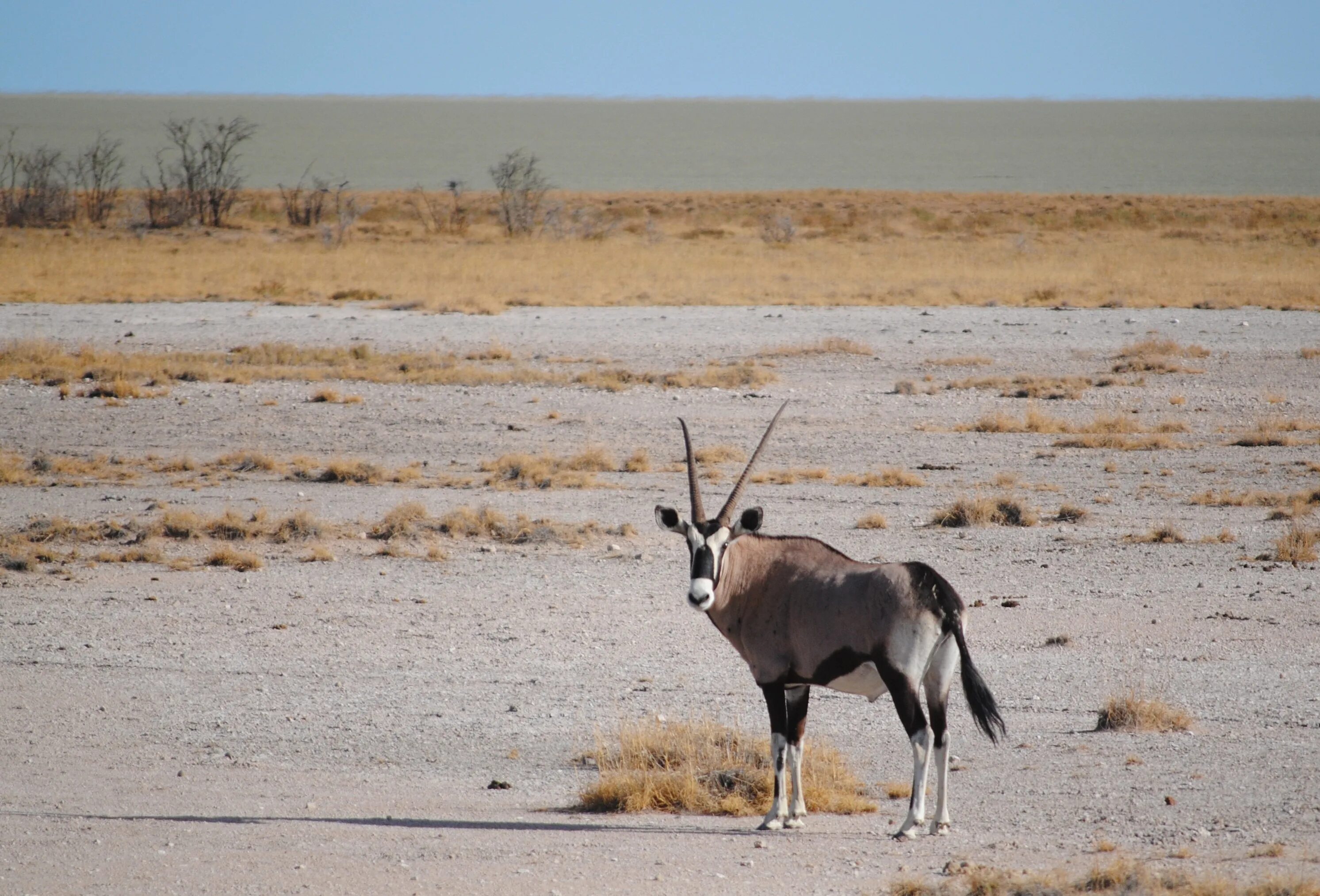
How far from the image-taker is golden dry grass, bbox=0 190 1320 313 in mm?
33781

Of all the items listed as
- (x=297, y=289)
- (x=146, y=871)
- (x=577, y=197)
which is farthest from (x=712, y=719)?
(x=577, y=197)

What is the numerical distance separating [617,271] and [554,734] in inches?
1292

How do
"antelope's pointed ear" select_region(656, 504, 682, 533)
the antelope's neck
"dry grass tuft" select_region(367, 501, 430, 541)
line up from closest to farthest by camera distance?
"antelope's pointed ear" select_region(656, 504, 682, 533), the antelope's neck, "dry grass tuft" select_region(367, 501, 430, 541)

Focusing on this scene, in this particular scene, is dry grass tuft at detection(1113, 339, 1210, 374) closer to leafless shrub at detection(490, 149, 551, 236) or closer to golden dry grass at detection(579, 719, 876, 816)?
golden dry grass at detection(579, 719, 876, 816)

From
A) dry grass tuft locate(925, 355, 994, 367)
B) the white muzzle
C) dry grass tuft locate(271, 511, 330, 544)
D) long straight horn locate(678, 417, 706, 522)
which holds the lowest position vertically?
dry grass tuft locate(271, 511, 330, 544)

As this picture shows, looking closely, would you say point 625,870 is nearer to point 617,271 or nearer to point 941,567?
point 941,567

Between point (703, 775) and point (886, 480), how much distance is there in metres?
9.30

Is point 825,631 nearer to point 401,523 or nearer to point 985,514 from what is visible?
point 401,523

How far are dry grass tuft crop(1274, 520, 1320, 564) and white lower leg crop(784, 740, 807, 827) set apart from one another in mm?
7283

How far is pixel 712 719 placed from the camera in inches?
318

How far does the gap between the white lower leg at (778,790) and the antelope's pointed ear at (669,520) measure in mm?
966

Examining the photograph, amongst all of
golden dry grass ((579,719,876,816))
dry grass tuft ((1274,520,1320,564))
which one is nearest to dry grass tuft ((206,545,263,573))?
golden dry grass ((579,719,876,816))

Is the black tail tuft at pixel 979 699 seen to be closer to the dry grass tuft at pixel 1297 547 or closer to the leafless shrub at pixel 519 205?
the dry grass tuft at pixel 1297 547

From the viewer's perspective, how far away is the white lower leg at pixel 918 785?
5.95 metres
